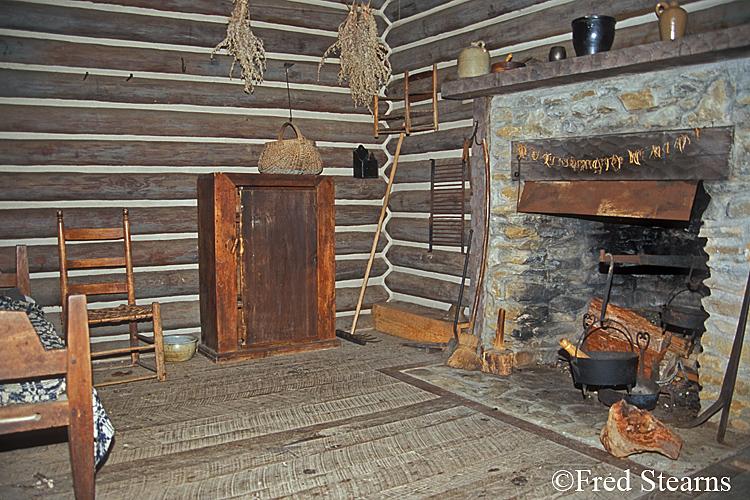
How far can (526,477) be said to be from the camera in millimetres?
2762

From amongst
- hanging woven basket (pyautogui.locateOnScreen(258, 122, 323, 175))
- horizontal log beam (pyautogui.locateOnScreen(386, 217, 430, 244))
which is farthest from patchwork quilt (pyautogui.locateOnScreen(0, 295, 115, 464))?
horizontal log beam (pyautogui.locateOnScreen(386, 217, 430, 244))

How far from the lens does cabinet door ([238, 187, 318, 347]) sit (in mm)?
4668

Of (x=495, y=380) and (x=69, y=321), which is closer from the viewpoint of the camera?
(x=69, y=321)

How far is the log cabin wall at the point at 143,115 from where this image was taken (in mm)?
4387

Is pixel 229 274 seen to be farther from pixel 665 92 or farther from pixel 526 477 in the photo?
pixel 665 92

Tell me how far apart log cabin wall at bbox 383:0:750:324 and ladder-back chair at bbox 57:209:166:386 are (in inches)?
94.5

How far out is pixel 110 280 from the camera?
4.71 m

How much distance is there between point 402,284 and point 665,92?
3.06 m

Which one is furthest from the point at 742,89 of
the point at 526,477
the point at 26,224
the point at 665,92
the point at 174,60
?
the point at 26,224

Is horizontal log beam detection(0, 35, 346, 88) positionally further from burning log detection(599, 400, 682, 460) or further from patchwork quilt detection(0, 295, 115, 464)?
burning log detection(599, 400, 682, 460)

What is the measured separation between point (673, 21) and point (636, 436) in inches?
86.3

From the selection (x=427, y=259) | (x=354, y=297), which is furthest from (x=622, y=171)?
(x=354, y=297)

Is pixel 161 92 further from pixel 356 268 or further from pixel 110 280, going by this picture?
pixel 356 268

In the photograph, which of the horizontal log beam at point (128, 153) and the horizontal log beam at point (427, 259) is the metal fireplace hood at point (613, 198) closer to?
the horizontal log beam at point (427, 259)
